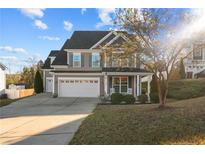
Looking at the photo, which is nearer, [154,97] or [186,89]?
[186,89]

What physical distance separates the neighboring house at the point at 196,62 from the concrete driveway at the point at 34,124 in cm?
478

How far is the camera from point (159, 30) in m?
10.8

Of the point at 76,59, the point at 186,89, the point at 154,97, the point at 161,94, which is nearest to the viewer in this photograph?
the point at 161,94

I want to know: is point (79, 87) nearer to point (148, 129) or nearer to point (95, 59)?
point (95, 59)

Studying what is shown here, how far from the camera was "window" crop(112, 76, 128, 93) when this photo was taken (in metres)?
22.1

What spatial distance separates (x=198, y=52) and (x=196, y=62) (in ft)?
2.77

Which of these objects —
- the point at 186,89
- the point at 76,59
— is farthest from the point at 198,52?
the point at 76,59

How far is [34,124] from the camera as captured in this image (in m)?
10.6

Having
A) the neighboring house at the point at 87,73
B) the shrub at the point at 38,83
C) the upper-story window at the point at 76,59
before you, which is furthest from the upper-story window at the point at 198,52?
the upper-story window at the point at 76,59

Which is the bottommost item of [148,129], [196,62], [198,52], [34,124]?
[34,124]

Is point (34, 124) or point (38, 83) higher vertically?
point (38, 83)
